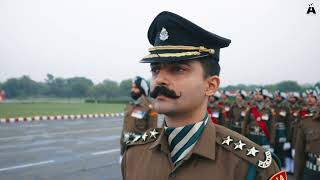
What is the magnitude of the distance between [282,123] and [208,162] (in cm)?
857

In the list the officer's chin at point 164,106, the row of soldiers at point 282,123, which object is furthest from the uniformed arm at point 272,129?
the officer's chin at point 164,106

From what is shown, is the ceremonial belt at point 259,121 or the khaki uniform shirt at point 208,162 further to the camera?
the ceremonial belt at point 259,121

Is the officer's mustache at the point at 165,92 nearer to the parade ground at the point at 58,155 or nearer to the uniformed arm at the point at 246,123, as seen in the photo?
the parade ground at the point at 58,155

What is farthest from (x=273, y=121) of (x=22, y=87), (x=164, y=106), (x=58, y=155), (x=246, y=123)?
(x=22, y=87)

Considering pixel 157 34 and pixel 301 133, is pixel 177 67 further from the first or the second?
pixel 301 133

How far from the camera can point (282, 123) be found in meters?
9.98

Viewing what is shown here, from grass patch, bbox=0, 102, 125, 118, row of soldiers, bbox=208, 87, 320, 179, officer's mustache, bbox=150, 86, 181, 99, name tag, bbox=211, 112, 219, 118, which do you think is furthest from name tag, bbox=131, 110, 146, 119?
grass patch, bbox=0, 102, 125, 118

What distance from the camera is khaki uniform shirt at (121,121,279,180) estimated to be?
6.15 feet

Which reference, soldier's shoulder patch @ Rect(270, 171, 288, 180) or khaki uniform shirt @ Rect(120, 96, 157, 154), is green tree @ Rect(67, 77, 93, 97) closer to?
khaki uniform shirt @ Rect(120, 96, 157, 154)

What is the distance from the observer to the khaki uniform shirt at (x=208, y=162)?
188cm

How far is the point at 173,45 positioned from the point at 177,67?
0.18 meters

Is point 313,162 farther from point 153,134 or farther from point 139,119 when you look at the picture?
point 139,119

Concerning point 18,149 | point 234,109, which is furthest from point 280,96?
point 18,149

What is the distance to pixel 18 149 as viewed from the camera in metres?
Result: 11.4
